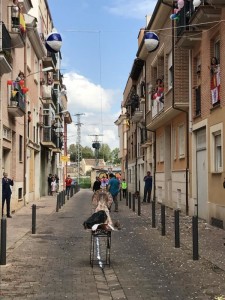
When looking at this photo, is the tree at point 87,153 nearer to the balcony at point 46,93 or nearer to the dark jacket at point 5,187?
the balcony at point 46,93

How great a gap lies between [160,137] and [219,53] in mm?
11281

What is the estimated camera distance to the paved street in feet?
22.7

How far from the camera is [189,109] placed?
1877cm

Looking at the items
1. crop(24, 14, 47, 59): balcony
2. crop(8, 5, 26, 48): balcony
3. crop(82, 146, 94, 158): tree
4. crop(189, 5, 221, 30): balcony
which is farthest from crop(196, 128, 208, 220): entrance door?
crop(82, 146, 94, 158): tree

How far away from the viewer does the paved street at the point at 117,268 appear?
691 centimetres

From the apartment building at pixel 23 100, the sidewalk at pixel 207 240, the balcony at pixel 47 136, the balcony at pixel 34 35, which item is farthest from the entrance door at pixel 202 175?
the balcony at pixel 47 136

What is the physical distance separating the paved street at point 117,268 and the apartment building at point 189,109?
9.57ft

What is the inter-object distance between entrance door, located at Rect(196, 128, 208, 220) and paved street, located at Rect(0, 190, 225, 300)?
2767mm

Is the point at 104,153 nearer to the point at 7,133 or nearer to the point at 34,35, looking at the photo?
the point at 34,35

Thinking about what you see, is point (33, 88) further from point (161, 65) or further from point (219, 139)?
point (219, 139)

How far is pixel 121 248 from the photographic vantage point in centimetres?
Result: 1107

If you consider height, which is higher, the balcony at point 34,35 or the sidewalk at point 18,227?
the balcony at point 34,35

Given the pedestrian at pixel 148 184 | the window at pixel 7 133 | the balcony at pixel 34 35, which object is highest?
the balcony at pixel 34 35

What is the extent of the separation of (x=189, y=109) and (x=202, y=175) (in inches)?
113
